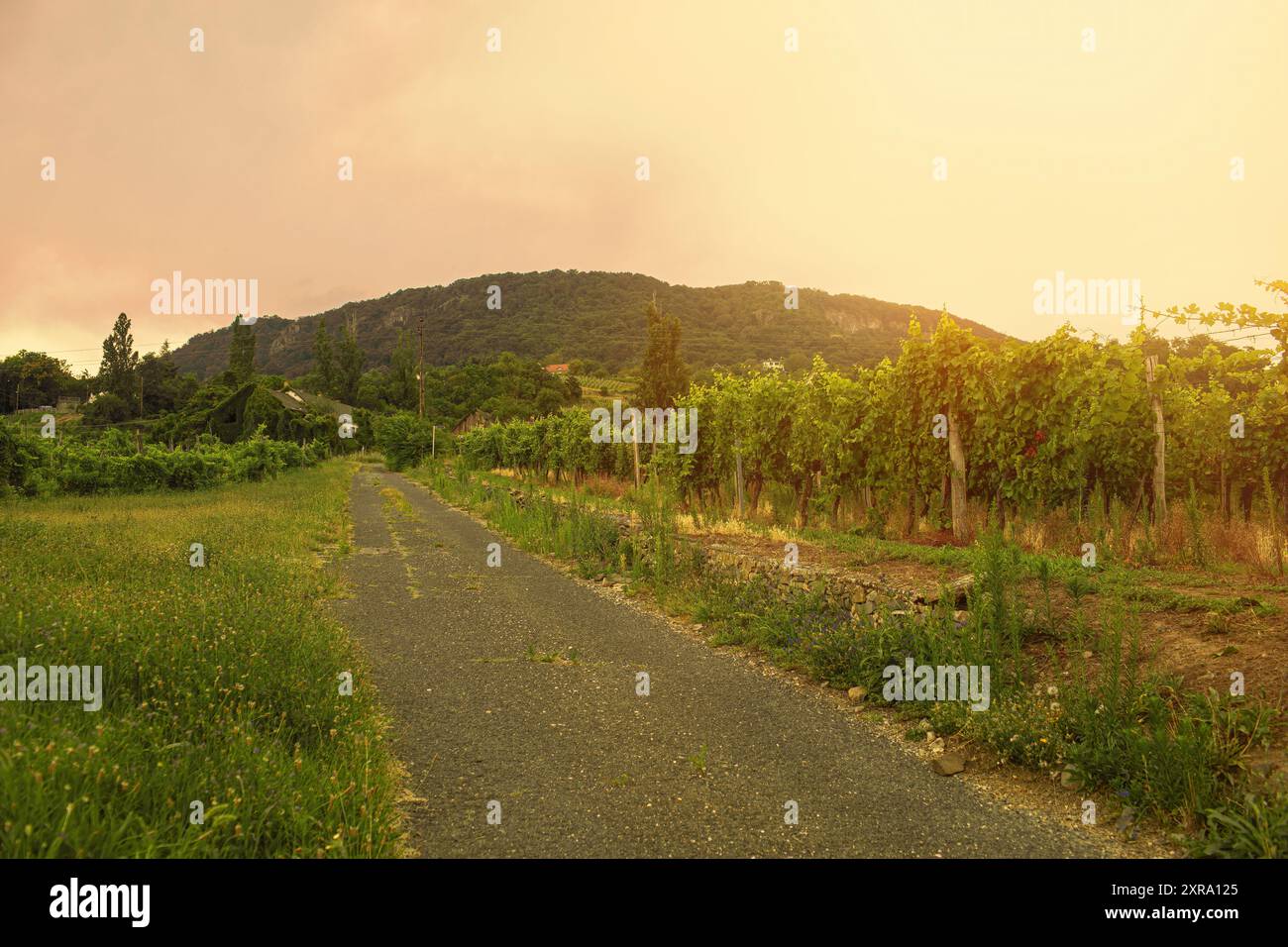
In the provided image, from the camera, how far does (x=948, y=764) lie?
5.07 meters

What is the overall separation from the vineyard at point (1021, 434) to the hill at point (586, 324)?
45391 mm

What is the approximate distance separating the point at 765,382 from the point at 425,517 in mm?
11841

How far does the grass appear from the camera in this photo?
2.90m

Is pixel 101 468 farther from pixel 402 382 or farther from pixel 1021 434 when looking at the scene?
pixel 402 382

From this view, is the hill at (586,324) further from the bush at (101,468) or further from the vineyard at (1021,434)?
the bush at (101,468)

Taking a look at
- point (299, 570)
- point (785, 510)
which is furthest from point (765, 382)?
point (299, 570)

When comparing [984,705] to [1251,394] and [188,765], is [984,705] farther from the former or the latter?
[1251,394]

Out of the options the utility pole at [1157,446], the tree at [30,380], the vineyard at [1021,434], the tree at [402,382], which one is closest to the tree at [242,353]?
the tree at [402,382]

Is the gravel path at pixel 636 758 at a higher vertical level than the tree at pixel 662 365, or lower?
lower

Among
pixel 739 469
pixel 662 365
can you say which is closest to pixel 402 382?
pixel 662 365

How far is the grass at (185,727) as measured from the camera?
9.50 feet

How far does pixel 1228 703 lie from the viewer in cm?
456

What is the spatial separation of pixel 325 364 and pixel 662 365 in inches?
2607
